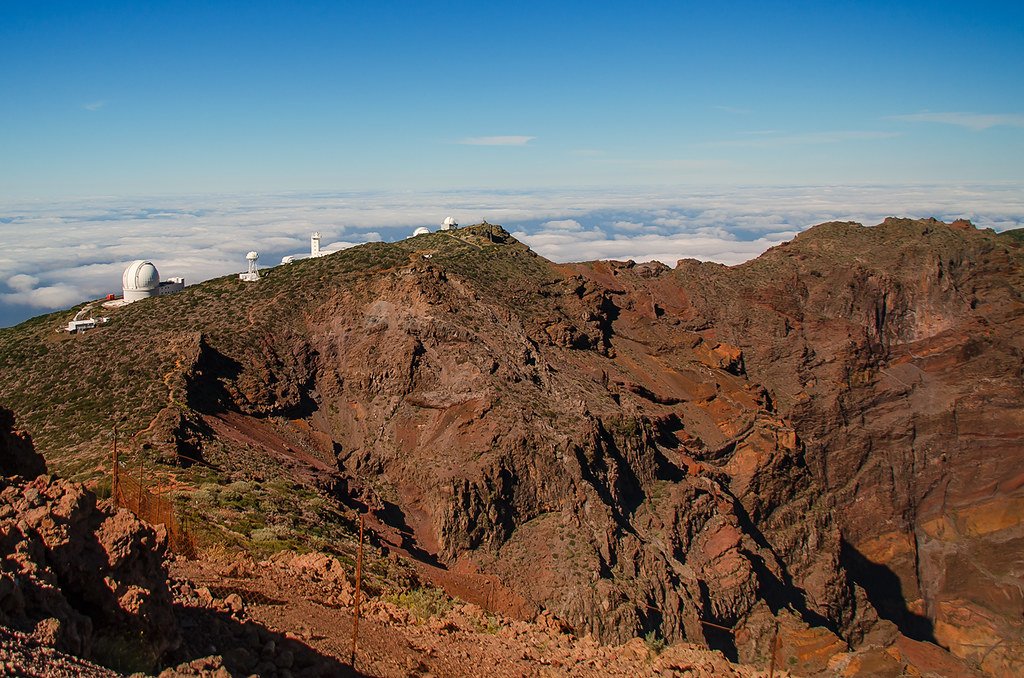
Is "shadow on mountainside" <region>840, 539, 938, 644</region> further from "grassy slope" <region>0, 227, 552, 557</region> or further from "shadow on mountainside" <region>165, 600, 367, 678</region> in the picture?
"shadow on mountainside" <region>165, 600, 367, 678</region>

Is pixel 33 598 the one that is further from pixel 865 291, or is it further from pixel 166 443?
pixel 865 291

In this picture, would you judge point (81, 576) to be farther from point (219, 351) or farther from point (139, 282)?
point (139, 282)

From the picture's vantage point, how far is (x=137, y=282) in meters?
43.4

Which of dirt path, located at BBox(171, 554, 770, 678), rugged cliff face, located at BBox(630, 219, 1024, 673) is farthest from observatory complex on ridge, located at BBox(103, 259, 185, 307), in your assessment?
rugged cliff face, located at BBox(630, 219, 1024, 673)

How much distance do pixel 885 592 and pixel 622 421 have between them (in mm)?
22479

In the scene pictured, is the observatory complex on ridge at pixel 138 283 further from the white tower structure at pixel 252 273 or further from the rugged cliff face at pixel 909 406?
the rugged cliff face at pixel 909 406

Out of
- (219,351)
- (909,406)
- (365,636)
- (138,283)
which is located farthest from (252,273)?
(909,406)

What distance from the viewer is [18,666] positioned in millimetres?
6773

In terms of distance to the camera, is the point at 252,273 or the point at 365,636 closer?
the point at 365,636

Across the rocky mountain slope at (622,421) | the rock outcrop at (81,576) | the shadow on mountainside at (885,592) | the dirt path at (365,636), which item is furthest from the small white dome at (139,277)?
the shadow on mountainside at (885,592)

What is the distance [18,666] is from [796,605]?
3467 centimetres

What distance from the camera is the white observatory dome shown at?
142 ft

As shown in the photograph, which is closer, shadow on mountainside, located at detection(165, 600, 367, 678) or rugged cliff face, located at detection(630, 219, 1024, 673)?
shadow on mountainside, located at detection(165, 600, 367, 678)

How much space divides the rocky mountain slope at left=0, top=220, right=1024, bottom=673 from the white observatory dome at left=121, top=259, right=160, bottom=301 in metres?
3.12
